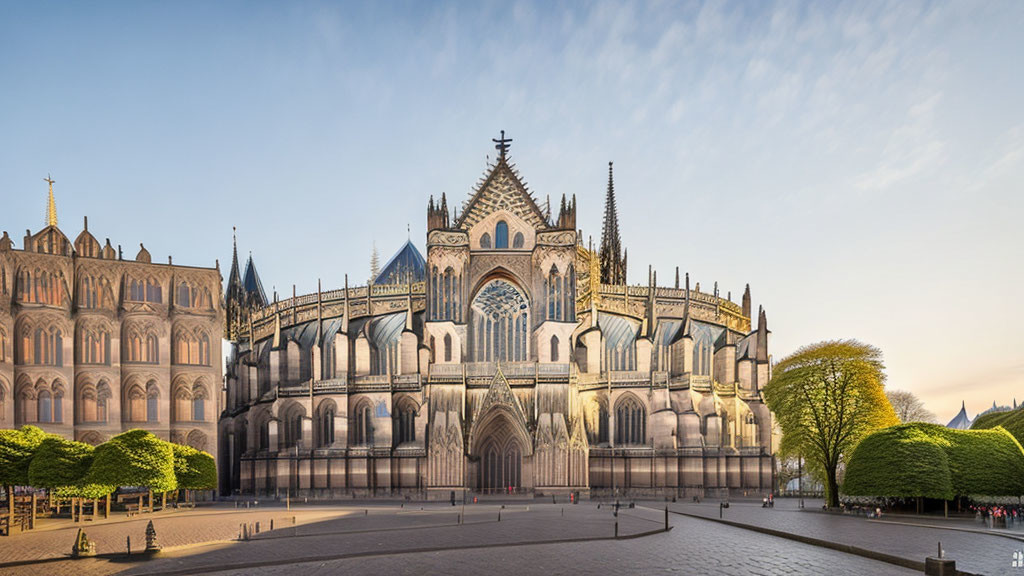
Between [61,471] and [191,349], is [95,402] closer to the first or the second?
[191,349]

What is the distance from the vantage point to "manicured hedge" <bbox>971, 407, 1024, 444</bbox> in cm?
5216

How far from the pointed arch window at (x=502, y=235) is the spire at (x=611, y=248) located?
2663 centimetres

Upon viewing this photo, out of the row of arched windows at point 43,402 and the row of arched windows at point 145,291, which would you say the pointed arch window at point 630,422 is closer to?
the row of arched windows at point 145,291

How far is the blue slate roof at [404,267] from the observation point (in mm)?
82312

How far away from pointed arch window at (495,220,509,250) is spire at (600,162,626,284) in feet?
87.4

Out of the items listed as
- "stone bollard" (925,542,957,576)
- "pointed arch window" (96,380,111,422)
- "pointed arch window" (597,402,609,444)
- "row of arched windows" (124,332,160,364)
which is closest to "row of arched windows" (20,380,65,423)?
"pointed arch window" (96,380,111,422)

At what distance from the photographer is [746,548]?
24922 mm

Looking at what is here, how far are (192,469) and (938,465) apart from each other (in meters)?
44.3

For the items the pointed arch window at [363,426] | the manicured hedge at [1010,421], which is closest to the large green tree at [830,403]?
the manicured hedge at [1010,421]

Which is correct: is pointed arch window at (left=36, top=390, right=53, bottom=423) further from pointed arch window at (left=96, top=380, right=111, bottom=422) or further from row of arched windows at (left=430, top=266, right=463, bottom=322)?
row of arched windows at (left=430, top=266, right=463, bottom=322)

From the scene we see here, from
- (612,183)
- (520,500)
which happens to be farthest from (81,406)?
(612,183)

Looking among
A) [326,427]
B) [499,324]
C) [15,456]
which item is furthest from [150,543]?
[499,324]

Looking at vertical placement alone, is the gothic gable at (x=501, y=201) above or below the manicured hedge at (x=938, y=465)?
above

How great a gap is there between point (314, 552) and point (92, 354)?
42.8 meters
